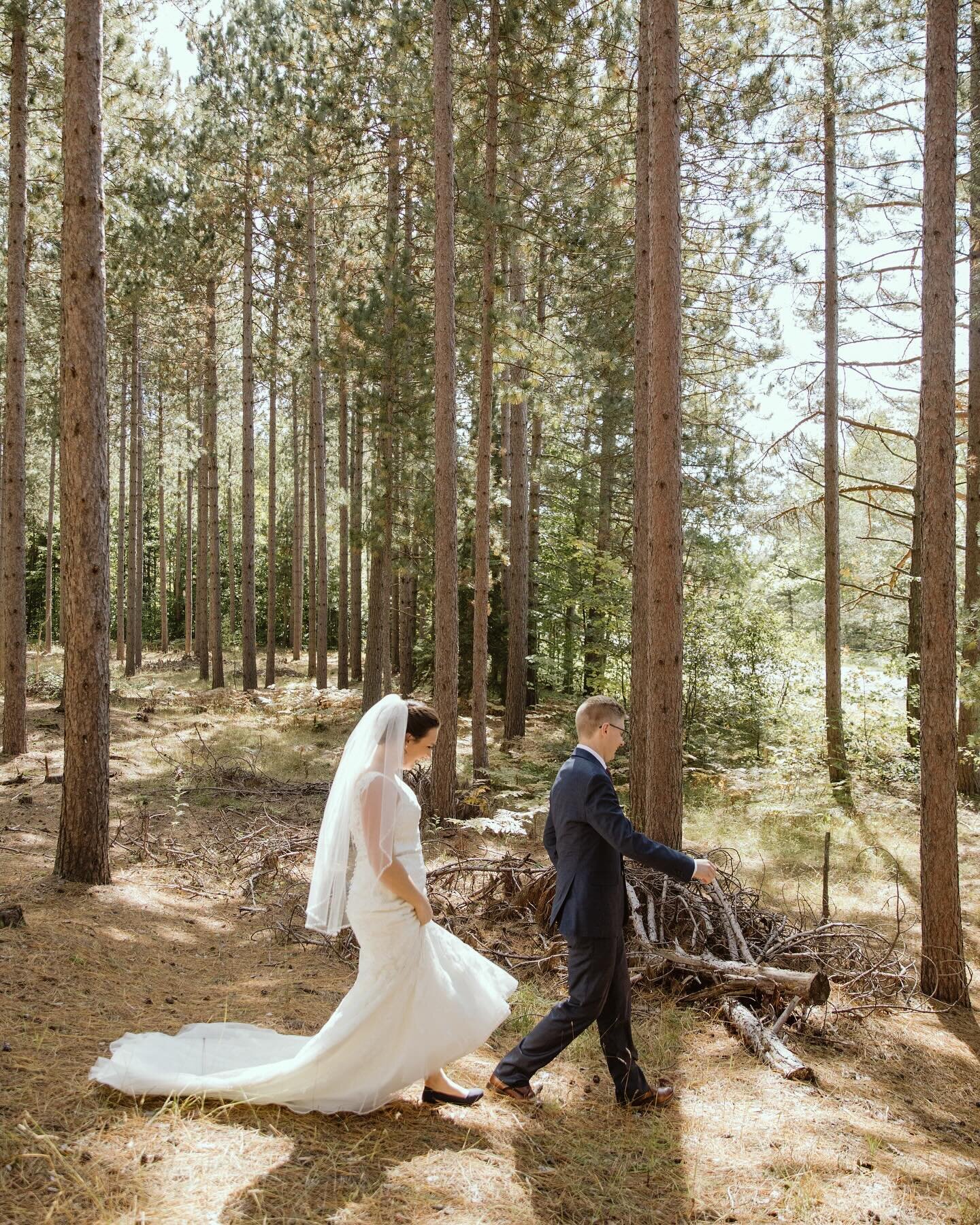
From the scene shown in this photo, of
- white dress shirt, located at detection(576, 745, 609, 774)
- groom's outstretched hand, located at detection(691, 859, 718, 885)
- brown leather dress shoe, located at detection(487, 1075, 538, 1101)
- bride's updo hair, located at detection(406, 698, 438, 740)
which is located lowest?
brown leather dress shoe, located at detection(487, 1075, 538, 1101)

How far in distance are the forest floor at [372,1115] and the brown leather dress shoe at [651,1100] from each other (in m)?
0.07

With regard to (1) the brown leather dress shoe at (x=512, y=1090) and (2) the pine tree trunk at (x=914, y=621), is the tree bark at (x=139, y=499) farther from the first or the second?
(1) the brown leather dress shoe at (x=512, y=1090)

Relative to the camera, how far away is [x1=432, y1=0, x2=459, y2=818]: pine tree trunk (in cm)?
1071

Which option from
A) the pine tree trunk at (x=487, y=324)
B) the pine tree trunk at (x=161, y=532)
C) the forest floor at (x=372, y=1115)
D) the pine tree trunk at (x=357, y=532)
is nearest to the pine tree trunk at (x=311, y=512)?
the pine tree trunk at (x=357, y=532)

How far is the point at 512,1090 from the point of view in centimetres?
420

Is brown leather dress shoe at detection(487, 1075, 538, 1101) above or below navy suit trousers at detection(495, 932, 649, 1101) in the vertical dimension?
below

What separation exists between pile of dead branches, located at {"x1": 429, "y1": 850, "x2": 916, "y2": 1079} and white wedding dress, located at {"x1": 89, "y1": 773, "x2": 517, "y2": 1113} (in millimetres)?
2137

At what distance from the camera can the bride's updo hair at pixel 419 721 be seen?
154 inches

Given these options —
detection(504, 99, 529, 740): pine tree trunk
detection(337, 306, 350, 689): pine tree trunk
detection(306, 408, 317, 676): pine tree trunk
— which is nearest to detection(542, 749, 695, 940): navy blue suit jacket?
detection(504, 99, 529, 740): pine tree trunk

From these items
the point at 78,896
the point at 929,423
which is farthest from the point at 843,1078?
the point at 78,896

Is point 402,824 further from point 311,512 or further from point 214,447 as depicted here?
point 311,512

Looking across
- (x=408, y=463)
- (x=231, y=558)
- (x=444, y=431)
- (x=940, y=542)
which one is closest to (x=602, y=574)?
(x=408, y=463)

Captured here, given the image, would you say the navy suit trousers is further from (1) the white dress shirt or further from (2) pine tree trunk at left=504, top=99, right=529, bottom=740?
(2) pine tree trunk at left=504, top=99, right=529, bottom=740

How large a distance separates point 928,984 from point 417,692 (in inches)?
650
